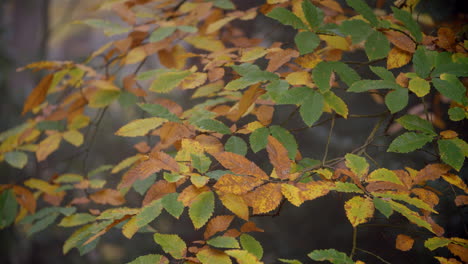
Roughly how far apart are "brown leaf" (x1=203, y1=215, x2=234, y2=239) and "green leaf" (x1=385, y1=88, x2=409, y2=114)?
1.54 feet

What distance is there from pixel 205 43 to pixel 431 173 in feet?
2.86

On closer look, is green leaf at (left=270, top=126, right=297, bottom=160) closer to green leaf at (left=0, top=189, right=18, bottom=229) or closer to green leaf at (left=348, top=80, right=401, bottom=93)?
green leaf at (left=348, top=80, right=401, bottom=93)

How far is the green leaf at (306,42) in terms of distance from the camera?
2.82 ft

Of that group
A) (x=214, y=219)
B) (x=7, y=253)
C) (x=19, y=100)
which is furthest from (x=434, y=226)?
(x=19, y=100)

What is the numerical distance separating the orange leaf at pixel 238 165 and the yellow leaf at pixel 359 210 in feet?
0.58

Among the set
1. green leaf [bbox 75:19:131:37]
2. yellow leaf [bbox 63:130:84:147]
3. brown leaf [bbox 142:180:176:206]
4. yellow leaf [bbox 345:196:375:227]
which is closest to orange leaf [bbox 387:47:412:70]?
Answer: yellow leaf [bbox 345:196:375:227]

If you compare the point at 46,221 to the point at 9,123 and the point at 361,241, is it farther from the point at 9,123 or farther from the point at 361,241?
the point at 9,123

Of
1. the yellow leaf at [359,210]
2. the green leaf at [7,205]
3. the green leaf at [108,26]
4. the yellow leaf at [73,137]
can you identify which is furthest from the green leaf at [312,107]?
the green leaf at [7,205]

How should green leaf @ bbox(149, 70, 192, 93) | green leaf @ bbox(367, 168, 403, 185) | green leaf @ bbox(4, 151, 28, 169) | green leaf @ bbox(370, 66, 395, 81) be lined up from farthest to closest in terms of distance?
green leaf @ bbox(4, 151, 28, 169), green leaf @ bbox(149, 70, 192, 93), green leaf @ bbox(370, 66, 395, 81), green leaf @ bbox(367, 168, 403, 185)

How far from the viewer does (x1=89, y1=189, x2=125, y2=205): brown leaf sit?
4.25ft

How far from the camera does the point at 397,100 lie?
2.76 ft

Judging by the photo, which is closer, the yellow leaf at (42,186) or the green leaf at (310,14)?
the green leaf at (310,14)

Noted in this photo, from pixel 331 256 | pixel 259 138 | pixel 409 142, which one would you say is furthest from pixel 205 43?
pixel 331 256

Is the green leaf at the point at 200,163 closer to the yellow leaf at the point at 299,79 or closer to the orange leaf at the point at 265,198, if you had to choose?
the orange leaf at the point at 265,198
